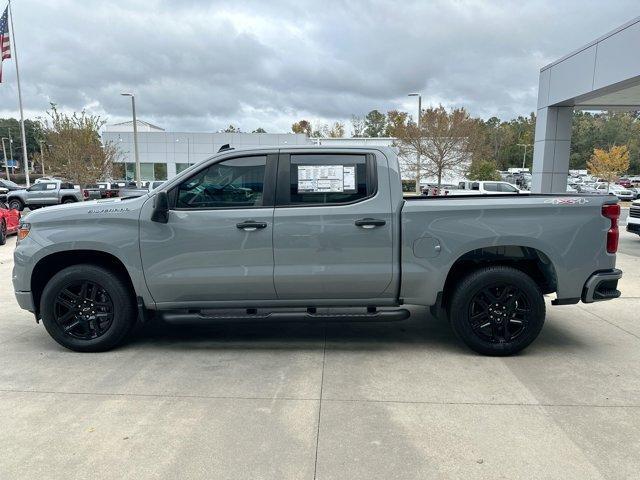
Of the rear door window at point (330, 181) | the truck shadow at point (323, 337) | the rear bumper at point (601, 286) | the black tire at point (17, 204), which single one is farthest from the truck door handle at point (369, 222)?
the black tire at point (17, 204)

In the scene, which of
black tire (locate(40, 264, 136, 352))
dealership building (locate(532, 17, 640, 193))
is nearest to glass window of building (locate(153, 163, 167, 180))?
dealership building (locate(532, 17, 640, 193))

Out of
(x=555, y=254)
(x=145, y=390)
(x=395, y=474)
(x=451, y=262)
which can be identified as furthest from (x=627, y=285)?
(x=145, y=390)

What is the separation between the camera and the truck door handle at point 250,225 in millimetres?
4365

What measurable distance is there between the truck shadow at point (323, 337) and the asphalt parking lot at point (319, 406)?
0.03 metres

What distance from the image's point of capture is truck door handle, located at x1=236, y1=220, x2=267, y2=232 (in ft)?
14.3

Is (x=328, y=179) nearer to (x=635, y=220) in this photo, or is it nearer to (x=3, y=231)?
(x=635, y=220)

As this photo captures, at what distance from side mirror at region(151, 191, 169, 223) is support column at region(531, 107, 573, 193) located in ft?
46.5

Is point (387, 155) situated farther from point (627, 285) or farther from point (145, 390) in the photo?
point (627, 285)

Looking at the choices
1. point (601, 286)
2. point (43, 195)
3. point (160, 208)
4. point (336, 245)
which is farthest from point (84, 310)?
point (43, 195)

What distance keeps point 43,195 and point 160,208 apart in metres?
23.9

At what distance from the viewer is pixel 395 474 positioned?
2795mm

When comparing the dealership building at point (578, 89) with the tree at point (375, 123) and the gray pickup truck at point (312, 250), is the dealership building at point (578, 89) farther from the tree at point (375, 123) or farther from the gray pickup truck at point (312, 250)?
the tree at point (375, 123)

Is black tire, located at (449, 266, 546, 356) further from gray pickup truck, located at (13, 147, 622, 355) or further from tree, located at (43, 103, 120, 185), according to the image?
tree, located at (43, 103, 120, 185)

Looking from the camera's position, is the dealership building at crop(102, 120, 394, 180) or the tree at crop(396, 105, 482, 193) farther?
the dealership building at crop(102, 120, 394, 180)
